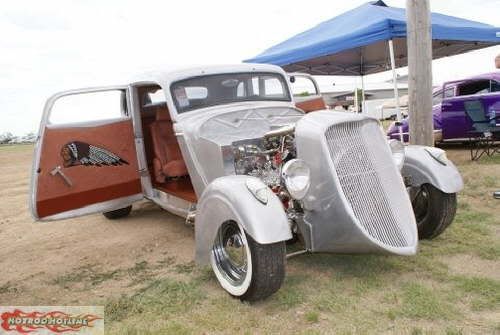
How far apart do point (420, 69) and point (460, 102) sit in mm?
3576

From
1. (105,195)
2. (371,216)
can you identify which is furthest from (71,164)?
(371,216)

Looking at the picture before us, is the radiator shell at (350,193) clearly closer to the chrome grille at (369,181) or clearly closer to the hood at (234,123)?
the chrome grille at (369,181)

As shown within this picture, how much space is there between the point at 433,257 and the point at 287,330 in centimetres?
157

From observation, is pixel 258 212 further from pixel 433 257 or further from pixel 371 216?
pixel 433 257

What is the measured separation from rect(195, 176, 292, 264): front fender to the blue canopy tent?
4.22 meters

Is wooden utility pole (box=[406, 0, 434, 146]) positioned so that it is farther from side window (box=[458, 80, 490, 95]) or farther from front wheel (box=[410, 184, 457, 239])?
side window (box=[458, 80, 490, 95])

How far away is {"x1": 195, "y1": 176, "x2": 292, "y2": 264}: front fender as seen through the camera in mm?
2600

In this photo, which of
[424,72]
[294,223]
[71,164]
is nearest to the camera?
[294,223]

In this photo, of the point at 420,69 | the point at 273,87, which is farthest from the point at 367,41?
the point at 273,87

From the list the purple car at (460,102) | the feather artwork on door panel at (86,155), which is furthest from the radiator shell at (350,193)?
the purple car at (460,102)

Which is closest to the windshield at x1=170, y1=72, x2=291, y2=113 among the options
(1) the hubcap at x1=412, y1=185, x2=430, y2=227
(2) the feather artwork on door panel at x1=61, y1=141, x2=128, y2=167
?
(2) the feather artwork on door panel at x1=61, y1=141, x2=128, y2=167

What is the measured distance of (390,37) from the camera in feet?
21.3

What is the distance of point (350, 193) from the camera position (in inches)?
110

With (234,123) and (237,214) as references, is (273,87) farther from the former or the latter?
(237,214)
